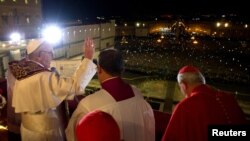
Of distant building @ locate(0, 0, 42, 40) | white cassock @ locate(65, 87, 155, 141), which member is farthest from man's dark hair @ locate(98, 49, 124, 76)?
distant building @ locate(0, 0, 42, 40)

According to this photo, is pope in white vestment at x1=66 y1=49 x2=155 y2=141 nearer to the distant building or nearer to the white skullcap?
the white skullcap

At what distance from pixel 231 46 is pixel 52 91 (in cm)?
3406

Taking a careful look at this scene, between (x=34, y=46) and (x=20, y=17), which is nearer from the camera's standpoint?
(x=34, y=46)

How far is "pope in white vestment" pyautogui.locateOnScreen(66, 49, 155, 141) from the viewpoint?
189 cm

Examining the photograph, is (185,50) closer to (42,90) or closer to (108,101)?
(42,90)

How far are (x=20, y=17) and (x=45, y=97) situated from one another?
999 inches

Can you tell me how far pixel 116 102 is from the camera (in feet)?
6.41

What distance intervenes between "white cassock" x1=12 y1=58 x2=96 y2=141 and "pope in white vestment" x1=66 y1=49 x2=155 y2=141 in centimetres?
25

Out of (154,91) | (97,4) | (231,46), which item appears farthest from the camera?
(231,46)

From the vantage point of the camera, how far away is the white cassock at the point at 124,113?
6.38 feet

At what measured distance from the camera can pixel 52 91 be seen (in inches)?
87.2

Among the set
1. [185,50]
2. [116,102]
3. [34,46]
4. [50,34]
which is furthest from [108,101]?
[185,50]

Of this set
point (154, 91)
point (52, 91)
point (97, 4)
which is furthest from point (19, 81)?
point (97, 4)

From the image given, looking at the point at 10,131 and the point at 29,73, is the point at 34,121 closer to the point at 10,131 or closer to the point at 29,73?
the point at 29,73
